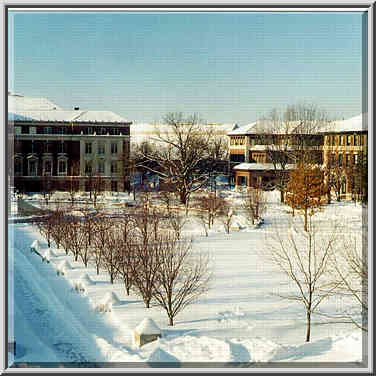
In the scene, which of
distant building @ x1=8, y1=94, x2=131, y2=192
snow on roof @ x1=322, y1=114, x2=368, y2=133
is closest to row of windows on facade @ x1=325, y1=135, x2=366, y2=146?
snow on roof @ x1=322, y1=114, x2=368, y2=133

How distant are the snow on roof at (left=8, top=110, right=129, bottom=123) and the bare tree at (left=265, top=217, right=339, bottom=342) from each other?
2.39 metres

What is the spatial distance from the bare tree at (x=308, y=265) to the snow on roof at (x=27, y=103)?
2433 mm

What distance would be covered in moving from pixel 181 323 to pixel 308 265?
4.98ft

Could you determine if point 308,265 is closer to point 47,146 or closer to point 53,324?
point 53,324

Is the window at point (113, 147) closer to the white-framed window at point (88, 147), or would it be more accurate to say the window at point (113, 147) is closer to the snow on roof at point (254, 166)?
the white-framed window at point (88, 147)

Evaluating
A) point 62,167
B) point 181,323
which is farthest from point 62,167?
point 181,323

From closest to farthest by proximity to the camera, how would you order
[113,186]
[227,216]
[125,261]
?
[125,261] < [113,186] < [227,216]

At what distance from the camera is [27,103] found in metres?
4.24

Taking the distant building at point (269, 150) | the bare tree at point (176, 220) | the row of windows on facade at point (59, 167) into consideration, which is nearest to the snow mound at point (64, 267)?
the row of windows on facade at point (59, 167)

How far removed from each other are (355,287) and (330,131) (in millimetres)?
3551

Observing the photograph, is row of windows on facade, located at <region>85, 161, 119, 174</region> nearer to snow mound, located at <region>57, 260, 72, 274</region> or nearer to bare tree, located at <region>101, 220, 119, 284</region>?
bare tree, located at <region>101, 220, 119, 284</region>

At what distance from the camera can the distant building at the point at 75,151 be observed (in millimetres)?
Answer: 5730

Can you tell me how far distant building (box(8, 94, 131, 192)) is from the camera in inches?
226

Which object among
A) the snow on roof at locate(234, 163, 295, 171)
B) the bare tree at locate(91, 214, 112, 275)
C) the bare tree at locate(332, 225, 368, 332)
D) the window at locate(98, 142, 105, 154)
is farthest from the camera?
the snow on roof at locate(234, 163, 295, 171)
